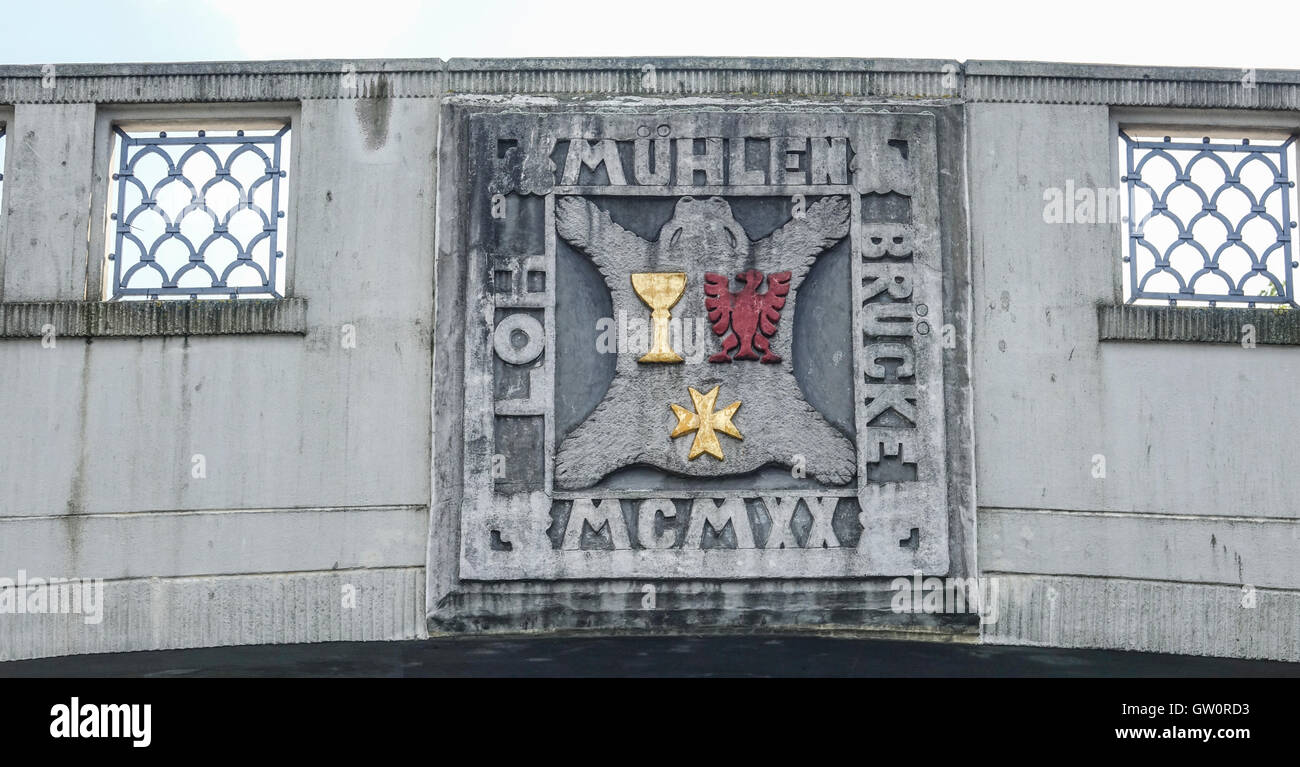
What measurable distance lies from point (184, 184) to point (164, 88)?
21.8 inches

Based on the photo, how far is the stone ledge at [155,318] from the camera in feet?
28.1

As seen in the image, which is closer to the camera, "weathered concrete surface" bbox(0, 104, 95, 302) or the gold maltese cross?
the gold maltese cross

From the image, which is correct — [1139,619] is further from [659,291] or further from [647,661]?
[659,291]

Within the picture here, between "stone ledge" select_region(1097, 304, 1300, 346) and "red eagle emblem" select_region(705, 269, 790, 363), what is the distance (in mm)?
1792

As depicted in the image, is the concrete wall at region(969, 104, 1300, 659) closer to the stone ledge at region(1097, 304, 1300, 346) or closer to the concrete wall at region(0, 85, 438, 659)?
the stone ledge at region(1097, 304, 1300, 346)

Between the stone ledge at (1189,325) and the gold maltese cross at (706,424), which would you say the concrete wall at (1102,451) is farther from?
the gold maltese cross at (706,424)

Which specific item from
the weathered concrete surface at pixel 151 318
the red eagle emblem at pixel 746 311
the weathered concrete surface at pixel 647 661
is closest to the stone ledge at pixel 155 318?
the weathered concrete surface at pixel 151 318

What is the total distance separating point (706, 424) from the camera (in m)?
8.41

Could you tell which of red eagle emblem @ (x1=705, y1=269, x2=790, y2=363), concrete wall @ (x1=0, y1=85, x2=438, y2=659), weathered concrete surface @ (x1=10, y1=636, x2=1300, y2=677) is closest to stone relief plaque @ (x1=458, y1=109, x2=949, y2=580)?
red eagle emblem @ (x1=705, y1=269, x2=790, y2=363)

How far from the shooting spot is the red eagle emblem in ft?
27.8

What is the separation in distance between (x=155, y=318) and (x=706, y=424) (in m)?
3.06

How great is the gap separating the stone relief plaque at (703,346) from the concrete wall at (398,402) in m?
0.29

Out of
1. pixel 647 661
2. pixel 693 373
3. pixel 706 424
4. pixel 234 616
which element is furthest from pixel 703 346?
pixel 234 616

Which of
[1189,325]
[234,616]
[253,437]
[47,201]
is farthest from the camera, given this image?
[47,201]
